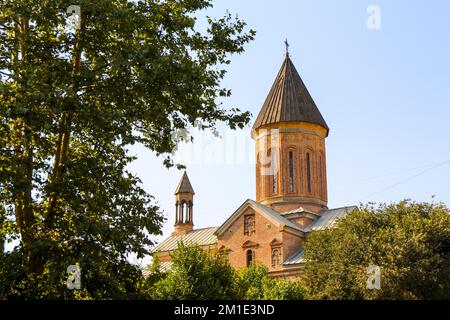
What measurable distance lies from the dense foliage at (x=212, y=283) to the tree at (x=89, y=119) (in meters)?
11.6

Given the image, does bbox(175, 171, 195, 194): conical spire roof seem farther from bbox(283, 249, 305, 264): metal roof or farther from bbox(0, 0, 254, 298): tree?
bbox(0, 0, 254, 298): tree

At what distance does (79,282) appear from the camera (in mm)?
11602

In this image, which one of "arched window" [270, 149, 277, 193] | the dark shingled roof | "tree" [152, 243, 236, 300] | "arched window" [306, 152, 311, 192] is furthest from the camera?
the dark shingled roof

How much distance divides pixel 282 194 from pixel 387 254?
14.1m

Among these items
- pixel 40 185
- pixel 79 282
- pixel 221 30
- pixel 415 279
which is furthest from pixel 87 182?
pixel 415 279

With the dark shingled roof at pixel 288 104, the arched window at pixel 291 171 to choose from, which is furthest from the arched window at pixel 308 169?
the dark shingled roof at pixel 288 104

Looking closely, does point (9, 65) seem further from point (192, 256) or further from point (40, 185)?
point (192, 256)

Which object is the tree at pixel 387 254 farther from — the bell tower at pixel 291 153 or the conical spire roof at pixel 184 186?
the conical spire roof at pixel 184 186

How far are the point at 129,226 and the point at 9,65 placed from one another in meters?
3.91

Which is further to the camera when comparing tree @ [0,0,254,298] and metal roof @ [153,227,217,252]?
metal roof @ [153,227,217,252]

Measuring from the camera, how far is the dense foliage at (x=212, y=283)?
80.2 ft

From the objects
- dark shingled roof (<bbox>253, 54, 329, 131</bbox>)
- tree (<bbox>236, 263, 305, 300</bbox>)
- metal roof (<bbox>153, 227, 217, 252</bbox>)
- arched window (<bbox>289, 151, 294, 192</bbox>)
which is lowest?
tree (<bbox>236, 263, 305, 300</bbox>)

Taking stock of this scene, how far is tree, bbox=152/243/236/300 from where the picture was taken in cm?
2422

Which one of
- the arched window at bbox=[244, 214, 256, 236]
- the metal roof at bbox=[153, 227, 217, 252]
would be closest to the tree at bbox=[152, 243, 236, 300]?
the arched window at bbox=[244, 214, 256, 236]
